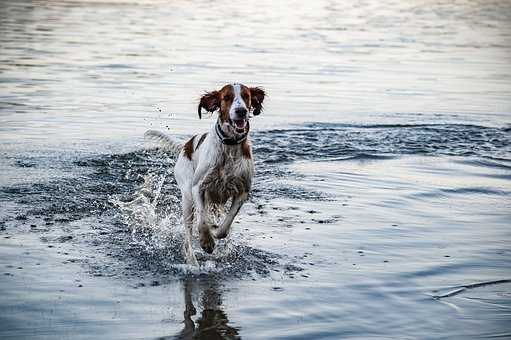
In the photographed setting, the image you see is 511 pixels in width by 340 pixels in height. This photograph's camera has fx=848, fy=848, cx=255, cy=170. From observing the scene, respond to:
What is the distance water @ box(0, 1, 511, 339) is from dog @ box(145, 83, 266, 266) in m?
0.30

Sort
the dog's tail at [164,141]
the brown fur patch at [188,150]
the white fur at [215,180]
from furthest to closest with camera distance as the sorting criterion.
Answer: the dog's tail at [164,141]
the brown fur patch at [188,150]
the white fur at [215,180]

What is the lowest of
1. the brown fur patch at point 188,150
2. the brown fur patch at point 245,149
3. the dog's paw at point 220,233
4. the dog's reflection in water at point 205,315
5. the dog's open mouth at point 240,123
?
the dog's reflection in water at point 205,315

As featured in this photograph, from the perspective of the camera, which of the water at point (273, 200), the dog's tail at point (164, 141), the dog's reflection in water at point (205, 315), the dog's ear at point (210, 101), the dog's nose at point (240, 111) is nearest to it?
the dog's reflection in water at point (205, 315)

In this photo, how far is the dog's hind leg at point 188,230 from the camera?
7211 millimetres

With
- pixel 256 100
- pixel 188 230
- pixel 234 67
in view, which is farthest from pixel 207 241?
pixel 234 67

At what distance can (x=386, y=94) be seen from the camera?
54.1 ft

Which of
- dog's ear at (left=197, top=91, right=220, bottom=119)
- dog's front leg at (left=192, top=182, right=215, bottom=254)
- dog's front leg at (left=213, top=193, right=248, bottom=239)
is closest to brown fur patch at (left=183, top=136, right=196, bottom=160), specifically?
dog's front leg at (left=192, top=182, right=215, bottom=254)

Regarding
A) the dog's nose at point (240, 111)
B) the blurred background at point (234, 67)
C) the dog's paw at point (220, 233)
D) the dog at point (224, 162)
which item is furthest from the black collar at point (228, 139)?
the blurred background at point (234, 67)

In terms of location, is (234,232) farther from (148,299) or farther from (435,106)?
(435,106)

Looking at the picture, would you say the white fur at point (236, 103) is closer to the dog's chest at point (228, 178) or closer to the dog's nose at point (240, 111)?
the dog's nose at point (240, 111)

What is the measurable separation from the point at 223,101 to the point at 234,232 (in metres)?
1.49

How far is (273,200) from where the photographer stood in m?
9.27

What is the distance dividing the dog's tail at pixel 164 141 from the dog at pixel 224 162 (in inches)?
50.0

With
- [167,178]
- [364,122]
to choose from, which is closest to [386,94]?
[364,122]
